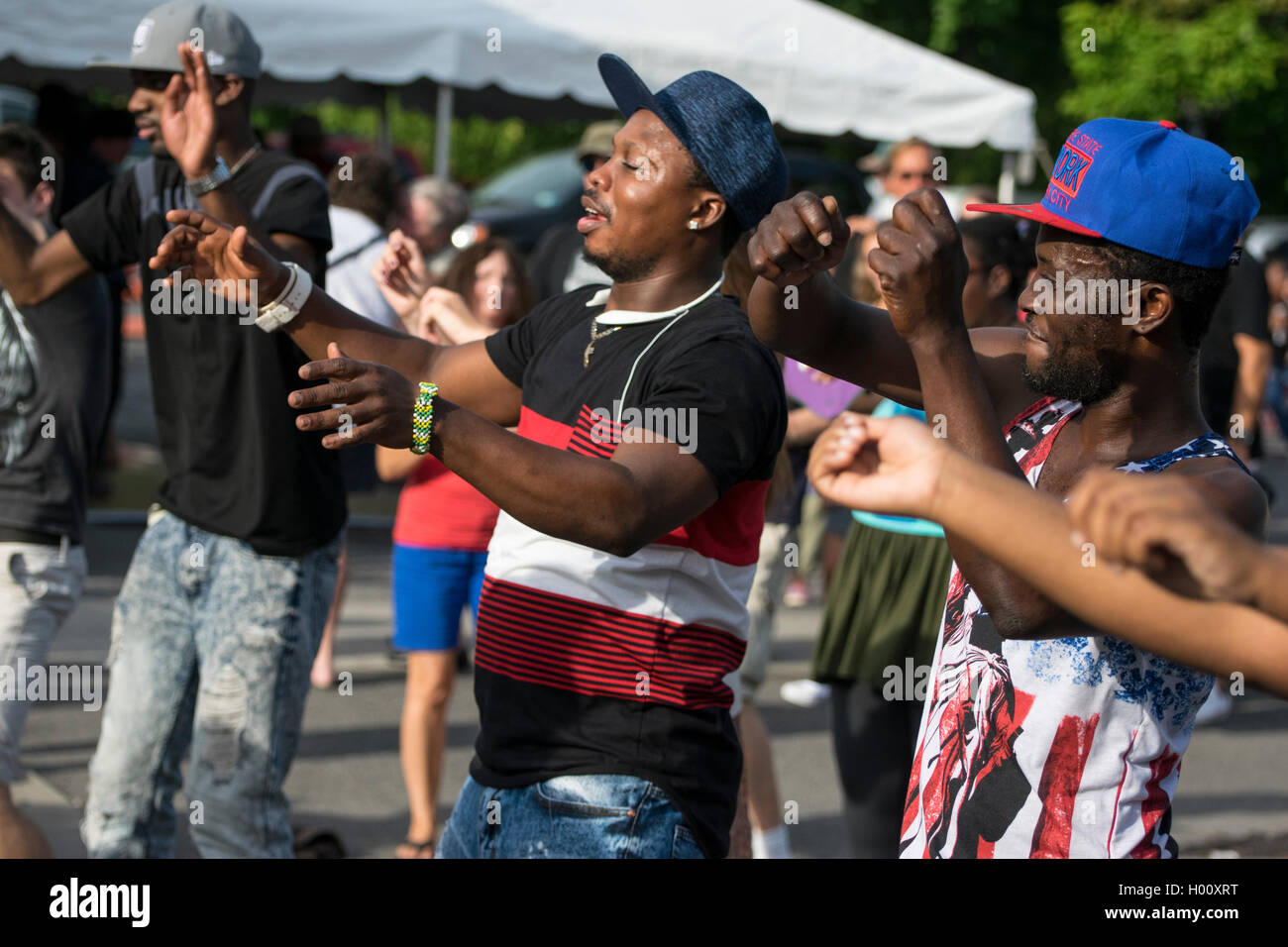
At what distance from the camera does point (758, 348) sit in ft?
8.27

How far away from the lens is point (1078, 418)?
2.28 meters

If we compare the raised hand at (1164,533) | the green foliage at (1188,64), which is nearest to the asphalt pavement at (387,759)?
the raised hand at (1164,533)

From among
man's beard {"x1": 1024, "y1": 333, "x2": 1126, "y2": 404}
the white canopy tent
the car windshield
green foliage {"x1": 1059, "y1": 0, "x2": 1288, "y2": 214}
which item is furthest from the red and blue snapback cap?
green foliage {"x1": 1059, "y1": 0, "x2": 1288, "y2": 214}

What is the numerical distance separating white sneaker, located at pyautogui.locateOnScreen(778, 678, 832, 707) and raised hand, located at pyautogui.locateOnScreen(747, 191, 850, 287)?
15.5 ft

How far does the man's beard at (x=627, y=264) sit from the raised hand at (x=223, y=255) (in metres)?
0.63

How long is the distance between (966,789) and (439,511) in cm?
311

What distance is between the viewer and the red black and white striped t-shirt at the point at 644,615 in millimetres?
2449

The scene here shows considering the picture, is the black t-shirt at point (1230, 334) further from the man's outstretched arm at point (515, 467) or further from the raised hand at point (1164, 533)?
the raised hand at point (1164, 533)
